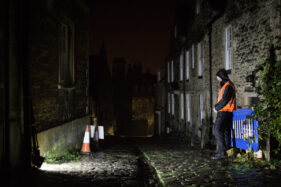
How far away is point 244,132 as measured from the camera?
8062 mm

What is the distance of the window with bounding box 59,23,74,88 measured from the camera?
35.6 feet

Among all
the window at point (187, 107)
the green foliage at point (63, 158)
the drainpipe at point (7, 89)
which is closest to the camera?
the drainpipe at point (7, 89)

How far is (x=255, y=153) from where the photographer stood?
7.73m

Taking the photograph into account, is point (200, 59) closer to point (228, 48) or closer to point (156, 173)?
point (228, 48)

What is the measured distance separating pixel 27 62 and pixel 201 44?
42.0ft

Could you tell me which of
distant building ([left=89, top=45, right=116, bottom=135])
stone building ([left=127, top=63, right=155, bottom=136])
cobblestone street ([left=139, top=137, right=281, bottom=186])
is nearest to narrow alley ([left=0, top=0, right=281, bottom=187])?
cobblestone street ([left=139, top=137, right=281, bottom=186])

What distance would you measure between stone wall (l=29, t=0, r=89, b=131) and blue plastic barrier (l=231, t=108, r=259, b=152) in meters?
5.67

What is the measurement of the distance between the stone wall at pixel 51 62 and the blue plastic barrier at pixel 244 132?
223 inches

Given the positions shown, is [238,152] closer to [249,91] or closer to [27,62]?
[249,91]

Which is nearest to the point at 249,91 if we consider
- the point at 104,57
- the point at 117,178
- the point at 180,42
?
the point at 117,178

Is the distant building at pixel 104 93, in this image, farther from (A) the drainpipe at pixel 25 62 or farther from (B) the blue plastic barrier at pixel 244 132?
(A) the drainpipe at pixel 25 62

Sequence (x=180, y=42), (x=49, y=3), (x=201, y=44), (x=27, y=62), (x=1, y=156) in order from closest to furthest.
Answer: (x=1, y=156) < (x=27, y=62) < (x=49, y=3) < (x=201, y=44) < (x=180, y=42)

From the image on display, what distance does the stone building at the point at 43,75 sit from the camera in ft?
20.9

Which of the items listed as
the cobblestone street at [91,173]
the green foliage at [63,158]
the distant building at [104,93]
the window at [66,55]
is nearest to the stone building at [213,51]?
the cobblestone street at [91,173]
